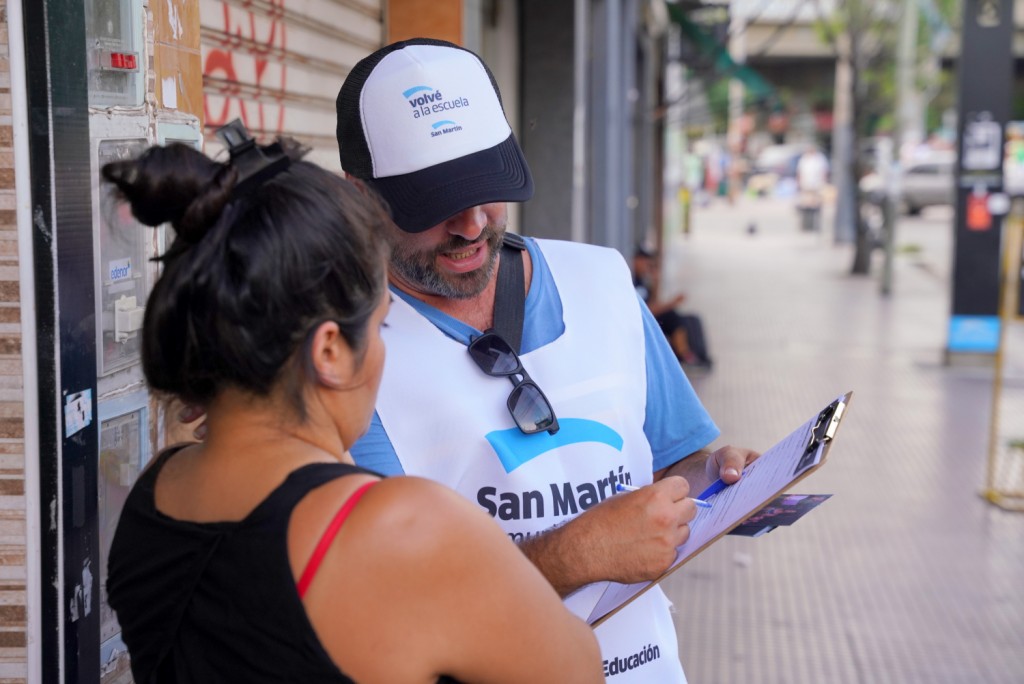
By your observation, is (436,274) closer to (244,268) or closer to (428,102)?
(428,102)

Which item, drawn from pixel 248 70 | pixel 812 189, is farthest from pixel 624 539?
pixel 812 189

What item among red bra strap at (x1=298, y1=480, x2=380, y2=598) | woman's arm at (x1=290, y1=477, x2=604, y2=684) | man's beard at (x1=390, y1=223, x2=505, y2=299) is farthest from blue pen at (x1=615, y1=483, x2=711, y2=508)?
red bra strap at (x1=298, y1=480, x2=380, y2=598)

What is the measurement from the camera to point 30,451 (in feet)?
6.72

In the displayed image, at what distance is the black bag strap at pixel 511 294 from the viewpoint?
201cm

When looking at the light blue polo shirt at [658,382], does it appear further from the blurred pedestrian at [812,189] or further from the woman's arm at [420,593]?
the blurred pedestrian at [812,189]

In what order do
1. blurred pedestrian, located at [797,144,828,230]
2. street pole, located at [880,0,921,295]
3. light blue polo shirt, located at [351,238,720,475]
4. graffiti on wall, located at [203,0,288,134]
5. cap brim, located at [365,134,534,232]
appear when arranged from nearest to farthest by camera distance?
cap brim, located at [365,134,534,232] → light blue polo shirt, located at [351,238,720,475] → graffiti on wall, located at [203,0,288,134] → street pole, located at [880,0,921,295] → blurred pedestrian, located at [797,144,828,230]

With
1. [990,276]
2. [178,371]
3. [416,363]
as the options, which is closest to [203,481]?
[178,371]

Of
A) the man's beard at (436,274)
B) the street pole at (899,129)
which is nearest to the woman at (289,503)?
the man's beard at (436,274)

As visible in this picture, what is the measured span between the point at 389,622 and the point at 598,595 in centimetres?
80

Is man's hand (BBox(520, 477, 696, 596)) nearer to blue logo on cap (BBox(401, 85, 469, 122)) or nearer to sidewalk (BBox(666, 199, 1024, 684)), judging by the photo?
blue logo on cap (BBox(401, 85, 469, 122))

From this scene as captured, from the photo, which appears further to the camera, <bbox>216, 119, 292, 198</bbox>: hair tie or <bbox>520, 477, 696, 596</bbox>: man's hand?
<bbox>520, 477, 696, 596</bbox>: man's hand

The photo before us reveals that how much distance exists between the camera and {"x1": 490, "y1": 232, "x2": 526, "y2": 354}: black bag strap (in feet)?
6.61

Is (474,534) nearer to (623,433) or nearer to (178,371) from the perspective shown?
(178,371)

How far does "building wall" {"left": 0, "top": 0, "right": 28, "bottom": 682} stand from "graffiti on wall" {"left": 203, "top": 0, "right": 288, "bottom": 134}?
3.48 ft
